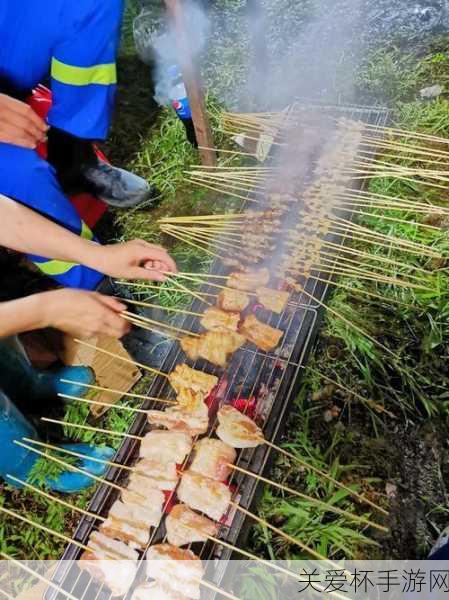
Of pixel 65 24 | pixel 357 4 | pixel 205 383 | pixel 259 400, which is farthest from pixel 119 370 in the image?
pixel 357 4

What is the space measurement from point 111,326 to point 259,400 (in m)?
1.25

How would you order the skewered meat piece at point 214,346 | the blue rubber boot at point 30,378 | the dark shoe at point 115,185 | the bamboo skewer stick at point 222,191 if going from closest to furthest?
the skewered meat piece at point 214,346, the blue rubber boot at point 30,378, the bamboo skewer stick at point 222,191, the dark shoe at point 115,185

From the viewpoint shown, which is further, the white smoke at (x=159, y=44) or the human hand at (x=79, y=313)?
the white smoke at (x=159, y=44)

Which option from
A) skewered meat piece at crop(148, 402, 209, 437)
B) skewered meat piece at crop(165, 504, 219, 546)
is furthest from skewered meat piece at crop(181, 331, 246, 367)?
skewered meat piece at crop(165, 504, 219, 546)

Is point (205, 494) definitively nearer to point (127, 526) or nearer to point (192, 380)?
point (127, 526)

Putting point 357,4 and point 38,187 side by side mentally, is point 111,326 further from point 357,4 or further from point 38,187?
point 357,4

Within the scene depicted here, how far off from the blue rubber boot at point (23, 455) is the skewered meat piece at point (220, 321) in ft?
4.51

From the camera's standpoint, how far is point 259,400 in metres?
3.81

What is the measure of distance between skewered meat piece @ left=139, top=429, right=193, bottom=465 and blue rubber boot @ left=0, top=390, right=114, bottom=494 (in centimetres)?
76

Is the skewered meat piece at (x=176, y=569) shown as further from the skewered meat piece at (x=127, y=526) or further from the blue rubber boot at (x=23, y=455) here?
the blue rubber boot at (x=23, y=455)

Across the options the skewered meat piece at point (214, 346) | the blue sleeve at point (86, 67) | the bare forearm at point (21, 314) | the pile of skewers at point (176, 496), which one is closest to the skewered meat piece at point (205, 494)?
the pile of skewers at point (176, 496)

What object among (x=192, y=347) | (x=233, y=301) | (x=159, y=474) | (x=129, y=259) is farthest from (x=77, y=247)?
(x=159, y=474)

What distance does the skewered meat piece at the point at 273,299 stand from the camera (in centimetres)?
407

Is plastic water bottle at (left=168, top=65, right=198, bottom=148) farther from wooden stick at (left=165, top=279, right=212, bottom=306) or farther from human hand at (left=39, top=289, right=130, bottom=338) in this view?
human hand at (left=39, top=289, right=130, bottom=338)
